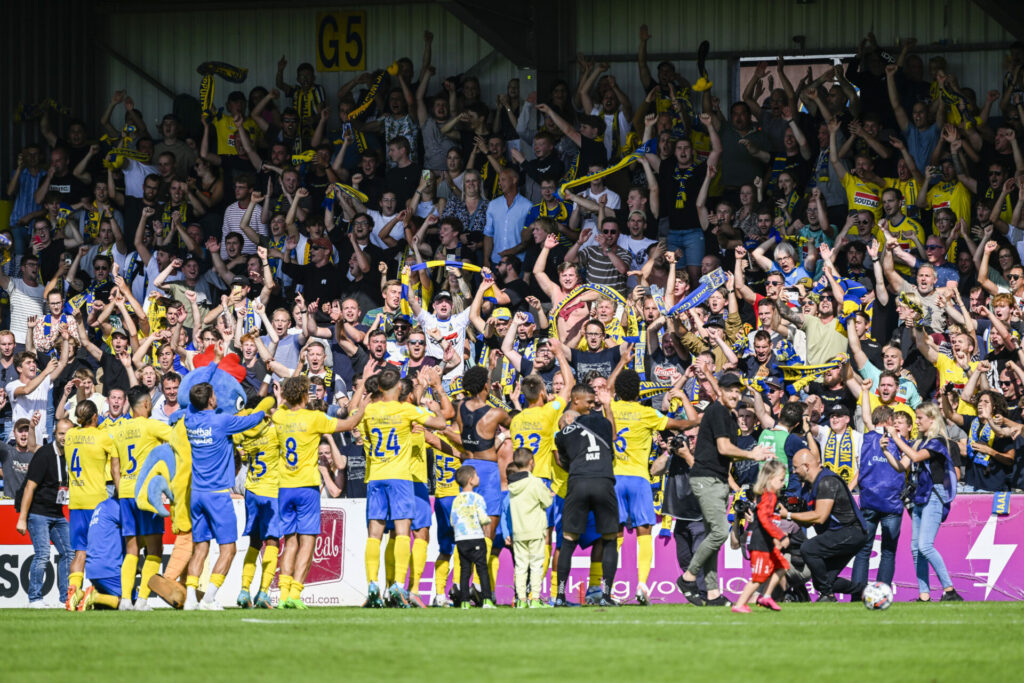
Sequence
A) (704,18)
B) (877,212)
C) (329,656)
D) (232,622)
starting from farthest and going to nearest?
(704,18) < (877,212) < (232,622) < (329,656)

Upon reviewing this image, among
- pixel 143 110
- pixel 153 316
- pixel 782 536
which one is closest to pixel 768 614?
pixel 782 536

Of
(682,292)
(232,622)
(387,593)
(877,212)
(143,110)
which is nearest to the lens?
(232,622)

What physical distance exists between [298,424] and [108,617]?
7.53 ft

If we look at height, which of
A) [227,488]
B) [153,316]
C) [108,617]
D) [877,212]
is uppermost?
[877,212]

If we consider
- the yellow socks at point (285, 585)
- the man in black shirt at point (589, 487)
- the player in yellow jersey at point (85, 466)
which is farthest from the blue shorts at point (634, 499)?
the player in yellow jersey at point (85, 466)

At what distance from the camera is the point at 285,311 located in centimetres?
1936

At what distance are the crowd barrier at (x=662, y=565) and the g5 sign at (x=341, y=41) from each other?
10.9 m

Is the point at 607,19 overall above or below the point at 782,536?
above

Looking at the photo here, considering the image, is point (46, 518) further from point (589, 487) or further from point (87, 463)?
point (589, 487)

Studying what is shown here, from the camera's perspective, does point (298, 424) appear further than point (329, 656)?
Yes

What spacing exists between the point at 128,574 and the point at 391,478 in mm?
2555

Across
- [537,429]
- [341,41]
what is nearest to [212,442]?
[537,429]

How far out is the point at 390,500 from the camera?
14062 mm

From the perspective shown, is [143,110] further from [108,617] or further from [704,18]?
[108,617]
